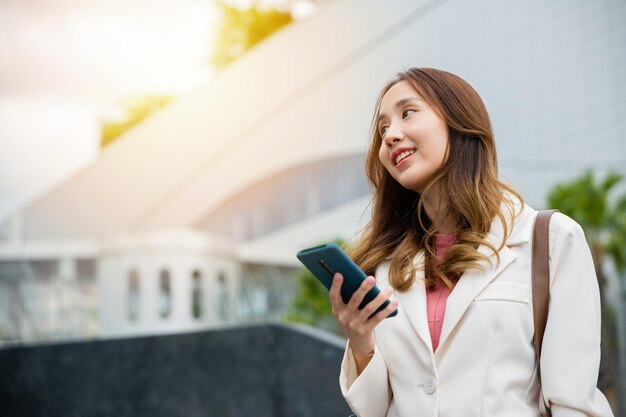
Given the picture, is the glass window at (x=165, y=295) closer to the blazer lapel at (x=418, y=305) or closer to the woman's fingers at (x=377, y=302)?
the blazer lapel at (x=418, y=305)

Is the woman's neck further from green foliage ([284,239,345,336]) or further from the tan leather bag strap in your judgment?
green foliage ([284,239,345,336])

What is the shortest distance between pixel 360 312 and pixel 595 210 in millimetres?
21209

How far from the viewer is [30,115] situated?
34219 mm

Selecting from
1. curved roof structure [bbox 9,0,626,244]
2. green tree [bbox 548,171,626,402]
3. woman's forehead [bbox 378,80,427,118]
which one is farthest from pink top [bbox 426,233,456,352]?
curved roof structure [bbox 9,0,626,244]

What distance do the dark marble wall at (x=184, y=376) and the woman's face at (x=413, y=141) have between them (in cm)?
381

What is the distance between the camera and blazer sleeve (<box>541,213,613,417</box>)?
1813 mm

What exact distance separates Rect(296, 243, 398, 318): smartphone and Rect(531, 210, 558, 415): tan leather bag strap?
14.0 inches

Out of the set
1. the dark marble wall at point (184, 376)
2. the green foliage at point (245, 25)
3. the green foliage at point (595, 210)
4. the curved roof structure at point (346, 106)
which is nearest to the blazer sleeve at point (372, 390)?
the dark marble wall at point (184, 376)

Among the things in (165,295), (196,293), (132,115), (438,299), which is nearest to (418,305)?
(438,299)

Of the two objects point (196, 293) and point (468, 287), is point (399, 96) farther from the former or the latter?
point (196, 293)

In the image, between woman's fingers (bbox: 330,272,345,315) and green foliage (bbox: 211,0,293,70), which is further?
green foliage (bbox: 211,0,293,70)

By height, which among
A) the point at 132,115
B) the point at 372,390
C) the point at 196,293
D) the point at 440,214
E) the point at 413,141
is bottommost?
the point at 372,390

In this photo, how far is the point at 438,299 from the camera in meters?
2.07

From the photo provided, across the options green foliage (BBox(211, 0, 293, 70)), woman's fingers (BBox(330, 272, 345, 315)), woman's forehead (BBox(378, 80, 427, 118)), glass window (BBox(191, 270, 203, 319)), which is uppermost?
green foliage (BBox(211, 0, 293, 70))
